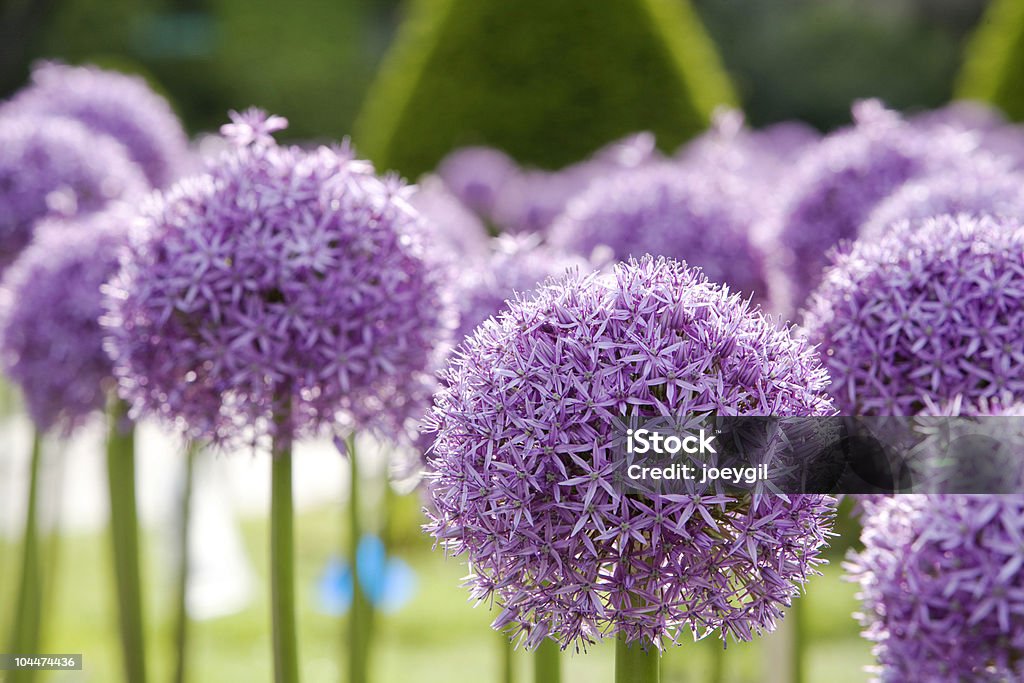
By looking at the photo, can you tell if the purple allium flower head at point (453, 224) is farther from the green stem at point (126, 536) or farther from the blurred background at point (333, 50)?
the blurred background at point (333, 50)

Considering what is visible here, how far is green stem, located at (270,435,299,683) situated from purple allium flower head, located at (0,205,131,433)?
1.02 metres

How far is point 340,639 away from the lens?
17.5 ft

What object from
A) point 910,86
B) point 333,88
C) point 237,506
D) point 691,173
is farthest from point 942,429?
point 333,88

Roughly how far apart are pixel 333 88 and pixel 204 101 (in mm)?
3011

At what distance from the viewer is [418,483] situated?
9.86 ft

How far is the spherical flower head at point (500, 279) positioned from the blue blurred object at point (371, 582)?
2.06 metres

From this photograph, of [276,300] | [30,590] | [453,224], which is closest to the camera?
[276,300]

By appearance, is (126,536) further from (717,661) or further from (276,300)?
(717,661)

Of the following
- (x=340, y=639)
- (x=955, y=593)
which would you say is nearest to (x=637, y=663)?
(x=955, y=593)

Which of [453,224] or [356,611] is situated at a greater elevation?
[453,224]

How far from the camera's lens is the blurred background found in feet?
74.7

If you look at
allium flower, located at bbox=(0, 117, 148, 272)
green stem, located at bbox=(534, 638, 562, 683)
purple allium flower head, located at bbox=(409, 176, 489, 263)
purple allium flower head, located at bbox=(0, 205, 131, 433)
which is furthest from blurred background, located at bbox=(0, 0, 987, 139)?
green stem, located at bbox=(534, 638, 562, 683)

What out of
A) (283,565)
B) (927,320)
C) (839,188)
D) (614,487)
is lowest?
(283,565)

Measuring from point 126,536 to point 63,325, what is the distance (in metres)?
0.72
